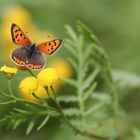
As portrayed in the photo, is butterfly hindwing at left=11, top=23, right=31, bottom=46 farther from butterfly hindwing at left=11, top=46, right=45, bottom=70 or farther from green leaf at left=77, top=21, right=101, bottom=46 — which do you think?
green leaf at left=77, top=21, right=101, bottom=46

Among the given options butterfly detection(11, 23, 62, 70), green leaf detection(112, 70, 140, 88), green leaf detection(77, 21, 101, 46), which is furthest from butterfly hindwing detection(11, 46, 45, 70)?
green leaf detection(112, 70, 140, 88)

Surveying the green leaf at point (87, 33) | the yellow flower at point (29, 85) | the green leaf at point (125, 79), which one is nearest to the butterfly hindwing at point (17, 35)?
the yellow flower at point (29, 85)

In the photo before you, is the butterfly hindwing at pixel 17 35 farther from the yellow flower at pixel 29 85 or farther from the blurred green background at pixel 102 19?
the blurred green background at pixel 102 19

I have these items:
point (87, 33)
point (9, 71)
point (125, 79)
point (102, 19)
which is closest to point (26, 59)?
point (9, 71)

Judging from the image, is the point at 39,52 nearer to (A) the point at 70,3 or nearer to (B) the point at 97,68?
(B) the point at 97,68

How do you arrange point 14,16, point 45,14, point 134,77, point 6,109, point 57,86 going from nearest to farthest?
1. point 134,77
2. point 6,109
3. point 57,86
4. point 14,16
5. point 45,14

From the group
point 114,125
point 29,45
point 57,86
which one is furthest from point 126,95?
point 29,45

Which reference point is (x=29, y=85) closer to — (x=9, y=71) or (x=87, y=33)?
(x=9, y=71)
